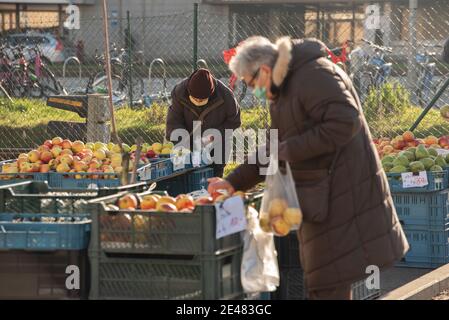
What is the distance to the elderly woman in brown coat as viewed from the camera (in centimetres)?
566

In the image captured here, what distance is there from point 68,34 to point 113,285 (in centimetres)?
3716

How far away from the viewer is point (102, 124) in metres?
12.5

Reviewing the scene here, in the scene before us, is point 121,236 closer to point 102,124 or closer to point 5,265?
point 5,265

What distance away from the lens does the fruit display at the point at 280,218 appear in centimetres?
578

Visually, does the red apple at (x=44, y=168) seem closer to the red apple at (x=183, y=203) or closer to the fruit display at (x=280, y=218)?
the red apple at (x=183, y=203)

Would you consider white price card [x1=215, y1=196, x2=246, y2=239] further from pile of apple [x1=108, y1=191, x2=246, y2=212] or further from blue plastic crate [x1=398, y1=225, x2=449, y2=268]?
blue plastic crate [x1=398, y1=225, x2=449, y2=268]

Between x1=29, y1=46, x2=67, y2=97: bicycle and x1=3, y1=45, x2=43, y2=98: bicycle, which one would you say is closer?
x1=29, y1=46, x2=67, y2=97: bicycle

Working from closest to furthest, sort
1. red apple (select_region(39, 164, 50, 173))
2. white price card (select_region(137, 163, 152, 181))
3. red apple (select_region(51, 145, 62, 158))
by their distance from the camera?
white price card (select_region(137, 163, 152, 181))
red apple (select_region(39, 164, 50, 173))
red apple (select_region(51, 145, 62, 158))

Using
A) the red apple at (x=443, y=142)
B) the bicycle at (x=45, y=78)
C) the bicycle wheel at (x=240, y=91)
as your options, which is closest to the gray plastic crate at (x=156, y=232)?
the red apple at (x=443, y=142)

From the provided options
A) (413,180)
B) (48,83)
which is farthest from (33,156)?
(48,83)

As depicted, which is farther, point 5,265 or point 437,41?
point 437,41

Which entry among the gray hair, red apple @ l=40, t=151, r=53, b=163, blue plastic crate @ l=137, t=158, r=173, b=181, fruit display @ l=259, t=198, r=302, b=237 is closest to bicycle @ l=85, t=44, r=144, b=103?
red apple @ l=40, t=151, r=53, b=163

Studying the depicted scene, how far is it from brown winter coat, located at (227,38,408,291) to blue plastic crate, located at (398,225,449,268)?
2958mm

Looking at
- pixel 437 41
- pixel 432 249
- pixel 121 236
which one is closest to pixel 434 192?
pixel 432 249
